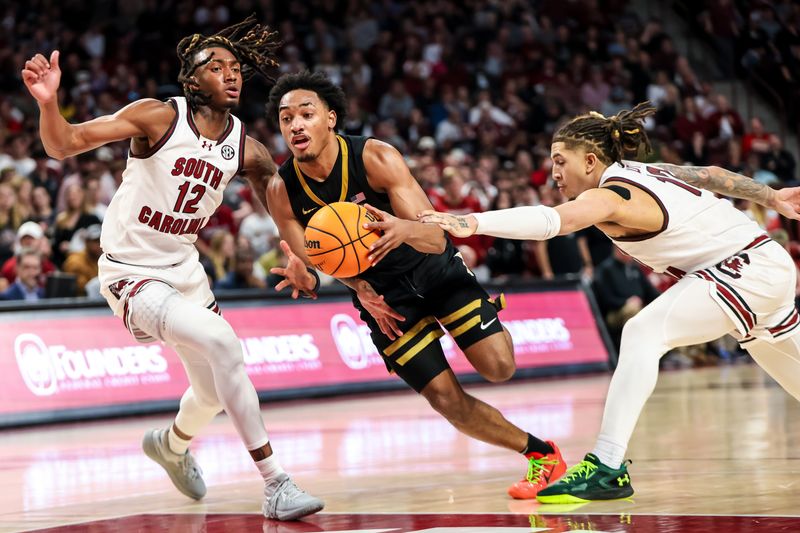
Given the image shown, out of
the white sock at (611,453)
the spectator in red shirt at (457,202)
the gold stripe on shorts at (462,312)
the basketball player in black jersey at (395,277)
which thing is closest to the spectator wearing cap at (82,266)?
the spectator in red shirt at (457,202)

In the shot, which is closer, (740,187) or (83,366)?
(740,187)

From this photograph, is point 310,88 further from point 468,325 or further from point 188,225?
point 468,325

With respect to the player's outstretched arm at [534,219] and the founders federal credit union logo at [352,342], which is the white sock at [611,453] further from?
the founders federal credit union logo at [352,342]

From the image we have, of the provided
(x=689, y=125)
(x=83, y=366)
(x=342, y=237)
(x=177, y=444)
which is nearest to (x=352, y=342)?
(x=83, y=366)

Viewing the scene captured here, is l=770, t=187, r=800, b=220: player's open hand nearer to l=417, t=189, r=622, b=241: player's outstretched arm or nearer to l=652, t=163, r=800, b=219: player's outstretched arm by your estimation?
l=652, t=163, r=800, b=219: player's outstretched arm

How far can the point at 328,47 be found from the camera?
20516 mm

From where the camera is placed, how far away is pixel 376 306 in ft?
19.6

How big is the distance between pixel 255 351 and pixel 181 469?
6.16 metres

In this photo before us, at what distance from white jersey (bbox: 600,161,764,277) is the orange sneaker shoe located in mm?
1163

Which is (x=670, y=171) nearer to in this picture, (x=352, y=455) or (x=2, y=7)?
(x=352, y=455)

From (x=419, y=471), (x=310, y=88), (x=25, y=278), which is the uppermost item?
(x=310, y=88)

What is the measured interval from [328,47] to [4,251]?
8979 mm

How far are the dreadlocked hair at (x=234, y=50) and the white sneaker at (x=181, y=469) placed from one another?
185 centimetres

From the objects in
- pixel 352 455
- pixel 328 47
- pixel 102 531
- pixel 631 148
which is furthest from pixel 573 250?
pixel 102 531
